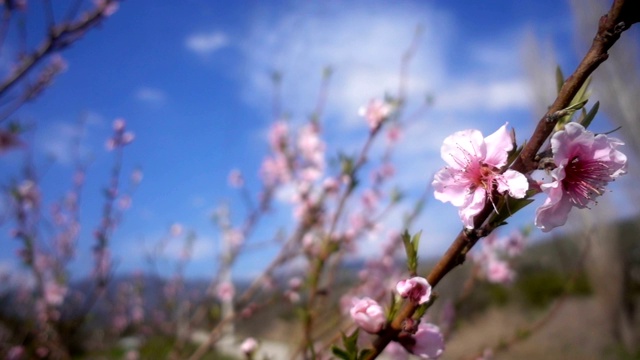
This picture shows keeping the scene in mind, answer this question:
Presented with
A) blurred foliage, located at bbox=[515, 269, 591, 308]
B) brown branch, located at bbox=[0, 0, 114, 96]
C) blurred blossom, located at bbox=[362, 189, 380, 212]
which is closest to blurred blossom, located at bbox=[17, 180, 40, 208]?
brown branch, located at bbox=[0, 0, 114, 96]

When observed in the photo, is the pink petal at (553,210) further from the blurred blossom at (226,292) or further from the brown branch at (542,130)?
the blurred blossom at (226,292)

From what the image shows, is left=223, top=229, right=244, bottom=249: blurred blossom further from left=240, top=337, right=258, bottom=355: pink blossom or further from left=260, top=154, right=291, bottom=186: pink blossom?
left=240, top=337, right=258, bottom=355: pink blossom

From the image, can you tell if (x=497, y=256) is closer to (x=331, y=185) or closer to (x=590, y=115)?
(x=331, y=185)

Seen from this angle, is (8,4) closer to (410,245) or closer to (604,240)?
(410,245)

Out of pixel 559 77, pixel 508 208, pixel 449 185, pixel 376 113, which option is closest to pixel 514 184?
pixel 508 208

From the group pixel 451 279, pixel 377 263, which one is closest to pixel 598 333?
pixel 451 279
